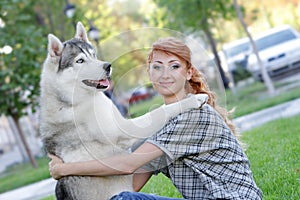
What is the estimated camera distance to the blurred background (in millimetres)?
3066

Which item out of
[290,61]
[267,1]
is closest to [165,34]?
[290,61]

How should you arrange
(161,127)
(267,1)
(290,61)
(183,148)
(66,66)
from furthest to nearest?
(267,1) < (290,61) < (66,66) < (161,127) < (183,148)

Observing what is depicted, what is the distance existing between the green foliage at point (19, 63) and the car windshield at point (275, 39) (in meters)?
8.36

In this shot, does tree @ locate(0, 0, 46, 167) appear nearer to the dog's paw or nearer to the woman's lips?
the woman's lips

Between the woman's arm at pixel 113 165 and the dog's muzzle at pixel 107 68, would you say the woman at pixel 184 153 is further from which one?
the dog's muzzle at pixel 107 68

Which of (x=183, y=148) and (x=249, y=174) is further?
(x=249, y=174)

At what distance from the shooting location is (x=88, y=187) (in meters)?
2.96

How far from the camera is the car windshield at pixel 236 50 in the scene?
61.9ft

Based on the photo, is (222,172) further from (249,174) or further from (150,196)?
(150,196)

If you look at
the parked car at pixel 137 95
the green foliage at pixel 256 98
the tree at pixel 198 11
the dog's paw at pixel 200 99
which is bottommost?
the green foliage at pixel 256 98

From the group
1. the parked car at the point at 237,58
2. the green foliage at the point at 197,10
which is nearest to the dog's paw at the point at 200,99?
the green foliage at the point at 197,10

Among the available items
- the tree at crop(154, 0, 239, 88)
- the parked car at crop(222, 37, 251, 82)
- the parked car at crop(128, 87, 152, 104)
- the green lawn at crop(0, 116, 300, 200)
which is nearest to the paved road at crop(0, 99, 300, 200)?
the green lawn at crop(0, 116, 300, 200)

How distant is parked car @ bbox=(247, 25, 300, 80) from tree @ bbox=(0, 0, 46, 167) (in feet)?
26.0

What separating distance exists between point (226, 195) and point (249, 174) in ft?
0.82
